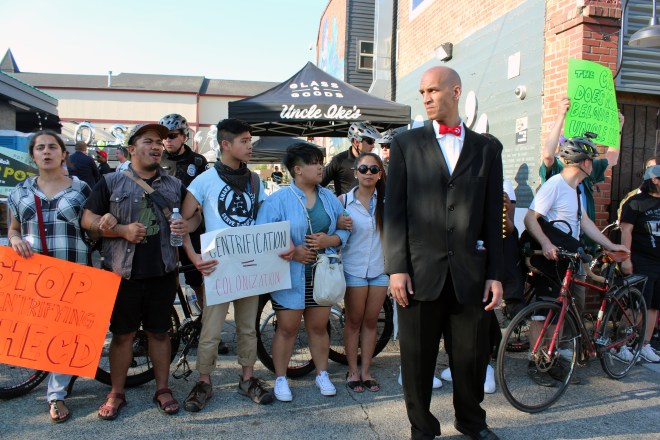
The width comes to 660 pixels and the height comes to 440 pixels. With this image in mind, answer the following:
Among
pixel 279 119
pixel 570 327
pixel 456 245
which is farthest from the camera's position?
pixel 279 119

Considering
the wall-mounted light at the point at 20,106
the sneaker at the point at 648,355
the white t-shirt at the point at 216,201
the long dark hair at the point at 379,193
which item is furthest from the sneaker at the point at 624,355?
the wall-mounted light at the point at 20,106

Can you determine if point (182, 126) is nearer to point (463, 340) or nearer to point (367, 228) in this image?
point (367, 228)

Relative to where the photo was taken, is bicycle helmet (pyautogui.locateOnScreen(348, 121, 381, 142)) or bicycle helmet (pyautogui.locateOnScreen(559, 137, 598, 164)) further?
bicycle helmet (pyautogui.locateOnScreen(348, 121, 381, 142))

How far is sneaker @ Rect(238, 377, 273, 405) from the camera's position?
383cm

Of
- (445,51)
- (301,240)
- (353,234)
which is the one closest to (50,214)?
(301,240)

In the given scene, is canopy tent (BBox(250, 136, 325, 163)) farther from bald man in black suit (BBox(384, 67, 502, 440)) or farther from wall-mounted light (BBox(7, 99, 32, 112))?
bald man in black suit (BBox(384, 67, 502, 440))

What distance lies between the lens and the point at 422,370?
3086 millimetres

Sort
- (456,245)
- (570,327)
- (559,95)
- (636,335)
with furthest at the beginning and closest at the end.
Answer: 1. (559,95)
2. (636,335)
3. (570,327)
4. (456,245)

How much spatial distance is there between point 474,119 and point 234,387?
596cm

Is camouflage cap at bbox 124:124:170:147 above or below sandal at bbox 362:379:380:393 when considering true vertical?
above

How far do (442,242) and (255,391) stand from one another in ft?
6.35

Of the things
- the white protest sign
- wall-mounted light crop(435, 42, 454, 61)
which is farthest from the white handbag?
wall-mounted light crop(435, 42, 454, 61)

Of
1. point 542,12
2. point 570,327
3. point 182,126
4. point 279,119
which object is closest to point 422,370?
point 570,327

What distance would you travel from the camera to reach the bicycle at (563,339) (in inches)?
153
